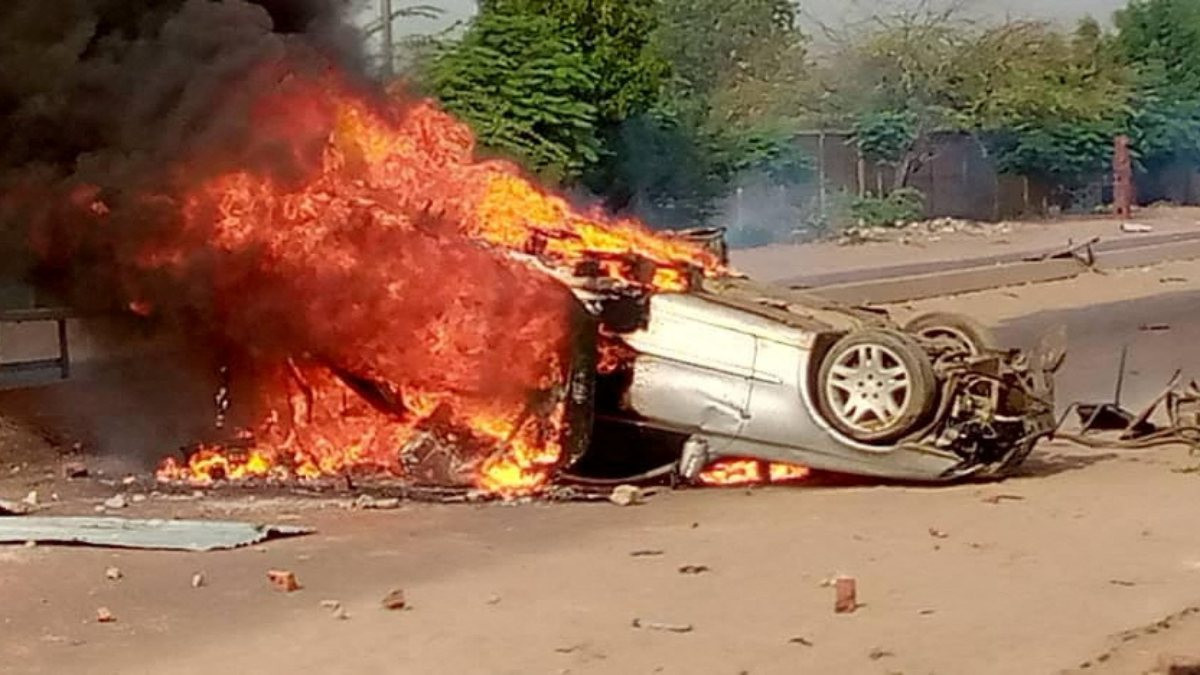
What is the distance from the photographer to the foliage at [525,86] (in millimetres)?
31984

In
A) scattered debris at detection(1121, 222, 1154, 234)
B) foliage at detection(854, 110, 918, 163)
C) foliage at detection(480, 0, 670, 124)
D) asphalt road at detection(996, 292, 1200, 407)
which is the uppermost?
foliage at detection(480, 0, 670, 124)

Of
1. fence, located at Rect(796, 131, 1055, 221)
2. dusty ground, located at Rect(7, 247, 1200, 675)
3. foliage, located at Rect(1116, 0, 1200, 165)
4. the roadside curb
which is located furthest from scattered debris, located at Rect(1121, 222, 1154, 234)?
dusty ground, located at Rect(7, 247, 1200, 675)

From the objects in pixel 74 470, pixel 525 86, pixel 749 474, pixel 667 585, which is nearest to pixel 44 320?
pixel 74 470

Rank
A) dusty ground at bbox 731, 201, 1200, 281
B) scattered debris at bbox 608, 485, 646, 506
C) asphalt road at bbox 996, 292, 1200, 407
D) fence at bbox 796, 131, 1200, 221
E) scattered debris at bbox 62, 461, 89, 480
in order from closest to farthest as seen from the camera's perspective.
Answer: scattered debris at bbox 608, 485, 646, 506
scattered debris at bbox 62, 461, 89, 480
asphalt road at bbox 996, 292, 1200, 407
dusty ground at bbox 731, 201, 1200, 281
fence at bbox 796, 131, 1200, 221

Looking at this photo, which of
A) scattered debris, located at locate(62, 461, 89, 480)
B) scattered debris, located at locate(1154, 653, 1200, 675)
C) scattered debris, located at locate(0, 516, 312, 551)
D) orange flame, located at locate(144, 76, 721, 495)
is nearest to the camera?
scattered debris, located at locate(1154, 653, 1200, 675)

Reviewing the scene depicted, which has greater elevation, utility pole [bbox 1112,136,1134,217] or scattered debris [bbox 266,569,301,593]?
utility pole [bbox 1112,136,1134,217]

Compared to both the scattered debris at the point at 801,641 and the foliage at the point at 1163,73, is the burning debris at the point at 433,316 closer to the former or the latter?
the scattered debris at the point at 801,641

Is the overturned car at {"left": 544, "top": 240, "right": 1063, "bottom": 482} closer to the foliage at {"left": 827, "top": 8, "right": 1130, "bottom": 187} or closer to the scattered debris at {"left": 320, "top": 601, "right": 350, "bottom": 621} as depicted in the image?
the scattered debris at {"left": 320, "top": 601, "right": 350, "bottom": 621}

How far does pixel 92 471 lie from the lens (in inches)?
494

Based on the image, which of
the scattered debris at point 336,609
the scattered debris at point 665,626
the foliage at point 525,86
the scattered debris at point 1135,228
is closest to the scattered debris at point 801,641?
the scattered debris at point 665,626

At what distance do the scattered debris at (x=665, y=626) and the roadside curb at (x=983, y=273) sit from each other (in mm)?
16138

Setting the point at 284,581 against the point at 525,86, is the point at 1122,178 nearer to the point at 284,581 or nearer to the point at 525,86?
the point at 525,86

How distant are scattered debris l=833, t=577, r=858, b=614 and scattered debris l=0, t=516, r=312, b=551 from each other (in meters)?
2.96

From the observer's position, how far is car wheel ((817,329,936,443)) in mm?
11078
